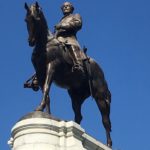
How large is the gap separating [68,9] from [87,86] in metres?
2.73

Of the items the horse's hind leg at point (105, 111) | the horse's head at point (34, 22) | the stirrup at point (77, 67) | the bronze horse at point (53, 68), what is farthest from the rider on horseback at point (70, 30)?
the horse's hind leg at point (105, 111)

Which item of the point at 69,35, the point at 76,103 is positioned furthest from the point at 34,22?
the point at 76,103

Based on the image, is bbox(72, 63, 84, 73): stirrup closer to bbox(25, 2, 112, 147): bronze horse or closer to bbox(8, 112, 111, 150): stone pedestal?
bbox(25, 2, 112, 147): bronze horse

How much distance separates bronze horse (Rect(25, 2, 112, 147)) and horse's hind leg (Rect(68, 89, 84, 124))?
0.03 m

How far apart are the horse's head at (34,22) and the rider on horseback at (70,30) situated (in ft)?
3.24

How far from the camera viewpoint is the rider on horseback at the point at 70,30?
67.7 ft

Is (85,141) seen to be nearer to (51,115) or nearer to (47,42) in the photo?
(51,115)

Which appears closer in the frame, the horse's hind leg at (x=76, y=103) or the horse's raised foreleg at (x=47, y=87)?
the horse's raised foreleg at (x=47, y=87)

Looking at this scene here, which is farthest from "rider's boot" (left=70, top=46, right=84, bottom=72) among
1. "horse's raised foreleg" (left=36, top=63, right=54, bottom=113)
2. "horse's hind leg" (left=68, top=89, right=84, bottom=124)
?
"horse's hind leg" (left=68, top=89, right=84, bottom=124)

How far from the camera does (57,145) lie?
18531 millimetres

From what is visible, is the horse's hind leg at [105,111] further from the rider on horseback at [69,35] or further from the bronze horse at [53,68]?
the rider on horseback at [69,35]

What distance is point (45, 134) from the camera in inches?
727

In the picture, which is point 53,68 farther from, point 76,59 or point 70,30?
point 70,30

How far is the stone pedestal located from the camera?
1833 cm
